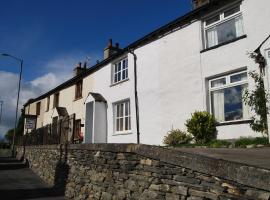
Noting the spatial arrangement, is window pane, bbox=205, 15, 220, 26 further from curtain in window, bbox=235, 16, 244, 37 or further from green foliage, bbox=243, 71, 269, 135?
green foliage, bbox=243, 71, 269, 135

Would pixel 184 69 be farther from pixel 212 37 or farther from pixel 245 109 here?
pixel 245 109

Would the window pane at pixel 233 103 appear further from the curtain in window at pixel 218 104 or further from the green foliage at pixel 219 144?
the green foliage at pixel 219 144

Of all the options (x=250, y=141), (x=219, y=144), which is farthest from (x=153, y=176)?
(x=219, y=144)

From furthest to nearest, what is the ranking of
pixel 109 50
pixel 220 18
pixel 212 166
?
1. pixel 109 50
2. pixel 220 18
3. pixel 212 166

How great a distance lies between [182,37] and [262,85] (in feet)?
15.1

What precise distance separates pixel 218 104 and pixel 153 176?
21.9ft

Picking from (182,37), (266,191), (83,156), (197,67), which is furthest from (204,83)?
(266,191)

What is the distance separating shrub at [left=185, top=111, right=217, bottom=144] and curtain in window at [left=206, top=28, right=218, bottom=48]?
9.41 feet

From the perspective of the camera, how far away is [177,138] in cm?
1252

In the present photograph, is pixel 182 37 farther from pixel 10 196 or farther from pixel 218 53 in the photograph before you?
pixel 10 196

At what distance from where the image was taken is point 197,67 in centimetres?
1272

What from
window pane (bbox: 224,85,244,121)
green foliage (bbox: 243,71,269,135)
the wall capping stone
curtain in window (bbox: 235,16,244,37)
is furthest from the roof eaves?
the wall capping stone

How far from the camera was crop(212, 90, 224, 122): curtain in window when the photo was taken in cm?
1188

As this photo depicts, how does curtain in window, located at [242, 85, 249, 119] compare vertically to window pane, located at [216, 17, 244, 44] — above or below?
below
